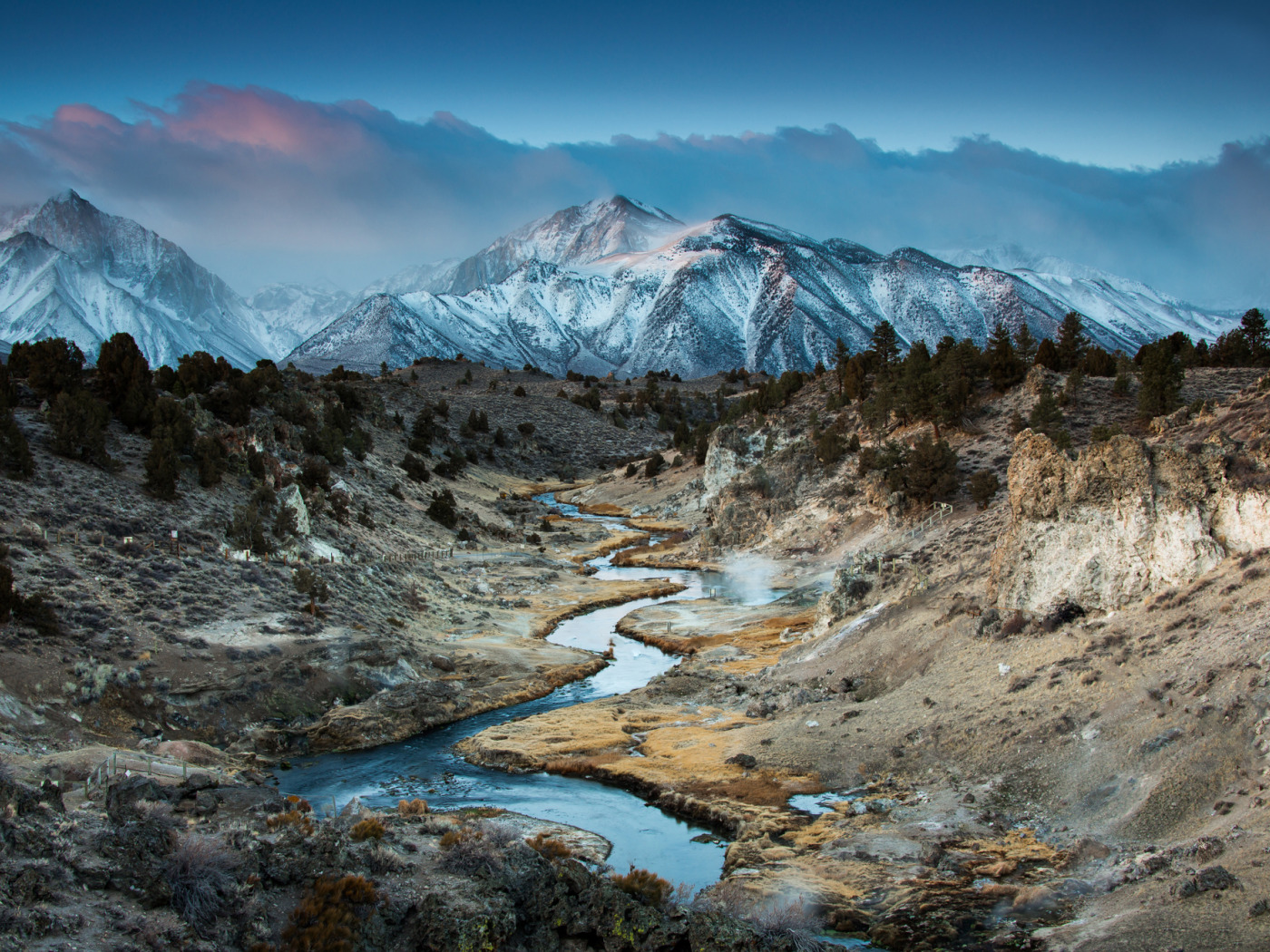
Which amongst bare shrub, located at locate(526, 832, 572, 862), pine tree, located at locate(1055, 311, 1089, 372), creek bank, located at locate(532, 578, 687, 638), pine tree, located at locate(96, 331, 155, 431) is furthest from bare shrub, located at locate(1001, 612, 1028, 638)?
pine tree, located at locate(1055, 311, 1089, 372)

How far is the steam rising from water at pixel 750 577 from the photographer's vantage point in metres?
60.1

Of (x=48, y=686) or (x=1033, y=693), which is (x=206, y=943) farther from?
(x=1033, y=693)

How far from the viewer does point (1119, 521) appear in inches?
1142

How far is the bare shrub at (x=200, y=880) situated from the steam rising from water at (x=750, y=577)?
1729 inches

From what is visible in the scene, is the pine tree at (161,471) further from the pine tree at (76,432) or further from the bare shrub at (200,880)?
the bare shrub at (200,880)

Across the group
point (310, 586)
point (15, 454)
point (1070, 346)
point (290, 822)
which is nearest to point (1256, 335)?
point (1070, 346)

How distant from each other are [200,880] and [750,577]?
53738 millimetres

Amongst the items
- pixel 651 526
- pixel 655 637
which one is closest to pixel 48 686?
pixel 655 637

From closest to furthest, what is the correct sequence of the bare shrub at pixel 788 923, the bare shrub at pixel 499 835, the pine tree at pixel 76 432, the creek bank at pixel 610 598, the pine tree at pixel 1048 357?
the bare shrub at pixel 788 923 < the bare shrub at pixel 499 835 < the pine tree at pixel 76 432 < the creek bank at pixel 610 598 < the pine tree at pixel 1048 357

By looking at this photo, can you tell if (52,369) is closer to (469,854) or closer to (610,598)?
(610,598)

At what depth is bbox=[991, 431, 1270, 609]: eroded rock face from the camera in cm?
2592

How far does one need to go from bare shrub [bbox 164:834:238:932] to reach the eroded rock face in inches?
1041

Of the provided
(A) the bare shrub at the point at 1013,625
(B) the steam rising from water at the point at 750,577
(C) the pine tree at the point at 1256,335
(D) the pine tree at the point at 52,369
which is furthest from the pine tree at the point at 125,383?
(C) the pine tree at the point at 1256,335

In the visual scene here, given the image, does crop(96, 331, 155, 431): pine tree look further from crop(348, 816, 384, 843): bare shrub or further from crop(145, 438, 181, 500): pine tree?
crop(348, 816, 384, 843): bare shrub
